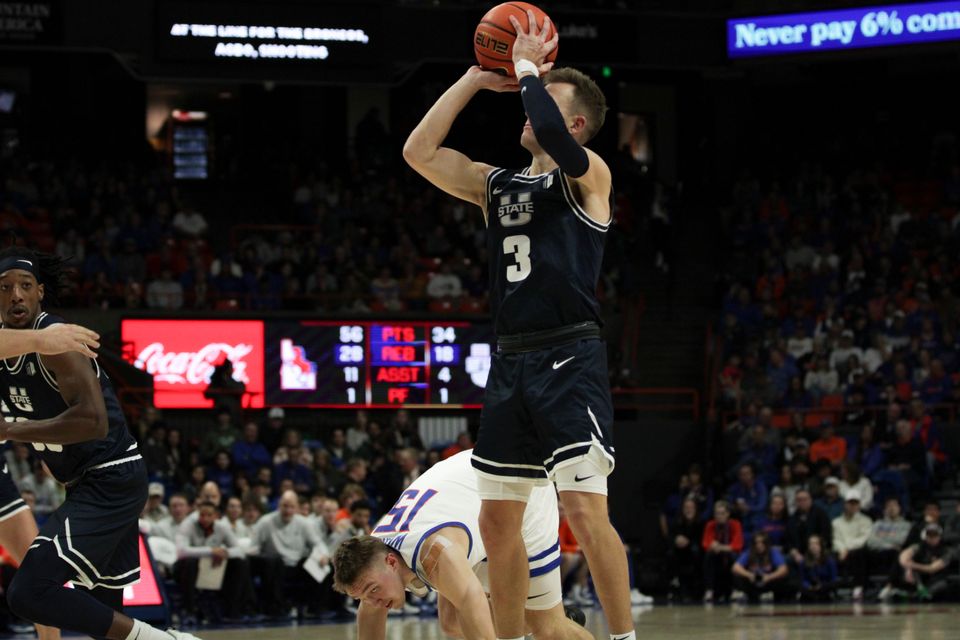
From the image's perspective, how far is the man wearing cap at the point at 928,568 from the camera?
1644 centimetres

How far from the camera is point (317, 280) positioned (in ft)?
70.7

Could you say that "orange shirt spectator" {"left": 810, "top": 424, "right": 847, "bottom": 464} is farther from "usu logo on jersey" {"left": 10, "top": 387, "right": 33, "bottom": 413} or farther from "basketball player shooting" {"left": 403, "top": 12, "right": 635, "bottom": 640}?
"usu logo on jersey" {"left": 10, "top": 387, "right": 33, "bottom": 413}

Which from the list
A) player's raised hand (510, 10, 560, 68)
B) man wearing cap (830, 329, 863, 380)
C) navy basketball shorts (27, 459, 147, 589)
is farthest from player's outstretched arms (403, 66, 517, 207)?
man wearing cap (830, 329, 863, 380)

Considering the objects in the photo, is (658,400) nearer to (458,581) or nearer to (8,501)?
(8,501)

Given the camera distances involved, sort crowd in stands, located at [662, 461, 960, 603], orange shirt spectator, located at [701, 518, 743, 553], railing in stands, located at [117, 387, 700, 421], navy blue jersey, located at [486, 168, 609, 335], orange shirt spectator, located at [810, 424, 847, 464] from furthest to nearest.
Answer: railing in stands, located at [117, 387, 700, 421]
orange shirt spectator, located at [810, 424, 847, 464]
orange shirt spectator, located at [701, 518, 743, 553]
crowd in stands, located at [662, 461, 960, 603]
navy blue jersey, located at [486, 168, 609, 335]

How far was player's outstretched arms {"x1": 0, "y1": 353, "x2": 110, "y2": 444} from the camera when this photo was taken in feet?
21.6

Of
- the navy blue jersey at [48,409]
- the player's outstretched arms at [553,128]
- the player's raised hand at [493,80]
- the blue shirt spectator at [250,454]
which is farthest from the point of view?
the blue shirt spectator at [250,454]

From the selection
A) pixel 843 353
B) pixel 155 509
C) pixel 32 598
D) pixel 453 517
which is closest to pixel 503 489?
pixel 453 517

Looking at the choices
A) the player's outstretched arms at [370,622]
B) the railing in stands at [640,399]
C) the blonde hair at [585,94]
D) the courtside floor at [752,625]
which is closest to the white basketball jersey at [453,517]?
the player's outstretched arms at [370,622]

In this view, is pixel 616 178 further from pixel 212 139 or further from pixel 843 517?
pixel 843 517

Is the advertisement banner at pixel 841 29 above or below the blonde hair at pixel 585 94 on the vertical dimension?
above

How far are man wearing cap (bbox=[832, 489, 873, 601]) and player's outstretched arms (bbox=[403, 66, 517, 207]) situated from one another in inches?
465

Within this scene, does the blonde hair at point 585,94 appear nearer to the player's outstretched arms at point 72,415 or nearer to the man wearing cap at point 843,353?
the player's outstretched arms at point 72,415

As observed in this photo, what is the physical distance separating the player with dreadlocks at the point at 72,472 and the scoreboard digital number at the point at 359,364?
487 inches
